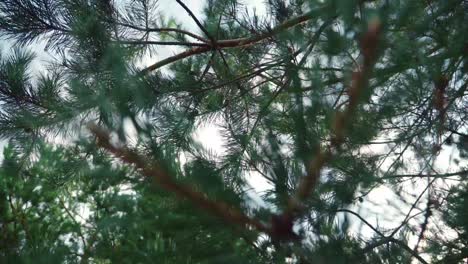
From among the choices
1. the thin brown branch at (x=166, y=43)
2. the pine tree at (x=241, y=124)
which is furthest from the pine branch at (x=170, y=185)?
the thin brown branch at (x=166, y=43)

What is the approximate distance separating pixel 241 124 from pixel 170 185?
1.65 m

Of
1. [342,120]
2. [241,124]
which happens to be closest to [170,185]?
[342,120]

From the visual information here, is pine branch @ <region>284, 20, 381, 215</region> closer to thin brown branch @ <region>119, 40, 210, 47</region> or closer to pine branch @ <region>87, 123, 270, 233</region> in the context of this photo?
pine branch @ <region>87, 123, 270, 233</region>

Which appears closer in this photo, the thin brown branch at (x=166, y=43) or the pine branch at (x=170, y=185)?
the pine branch at (x=170, y=185)

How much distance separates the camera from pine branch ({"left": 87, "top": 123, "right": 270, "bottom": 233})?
901 mm

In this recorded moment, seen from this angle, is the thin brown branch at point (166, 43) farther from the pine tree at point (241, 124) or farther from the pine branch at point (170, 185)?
the pine branch at point (170, 185)

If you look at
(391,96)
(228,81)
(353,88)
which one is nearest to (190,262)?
(353,88)

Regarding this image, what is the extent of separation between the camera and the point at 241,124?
8.36 feet

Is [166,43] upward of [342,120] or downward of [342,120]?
upward

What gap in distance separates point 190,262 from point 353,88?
0.53 metres

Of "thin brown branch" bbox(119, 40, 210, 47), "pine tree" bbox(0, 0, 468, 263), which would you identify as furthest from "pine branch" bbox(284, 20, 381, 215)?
"thin brown branch" bbox(119, 40, 210, 47)

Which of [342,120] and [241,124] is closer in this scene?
[342,120]

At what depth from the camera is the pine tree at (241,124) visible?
95 cm

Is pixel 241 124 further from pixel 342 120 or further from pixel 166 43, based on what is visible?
pixel 342 120
